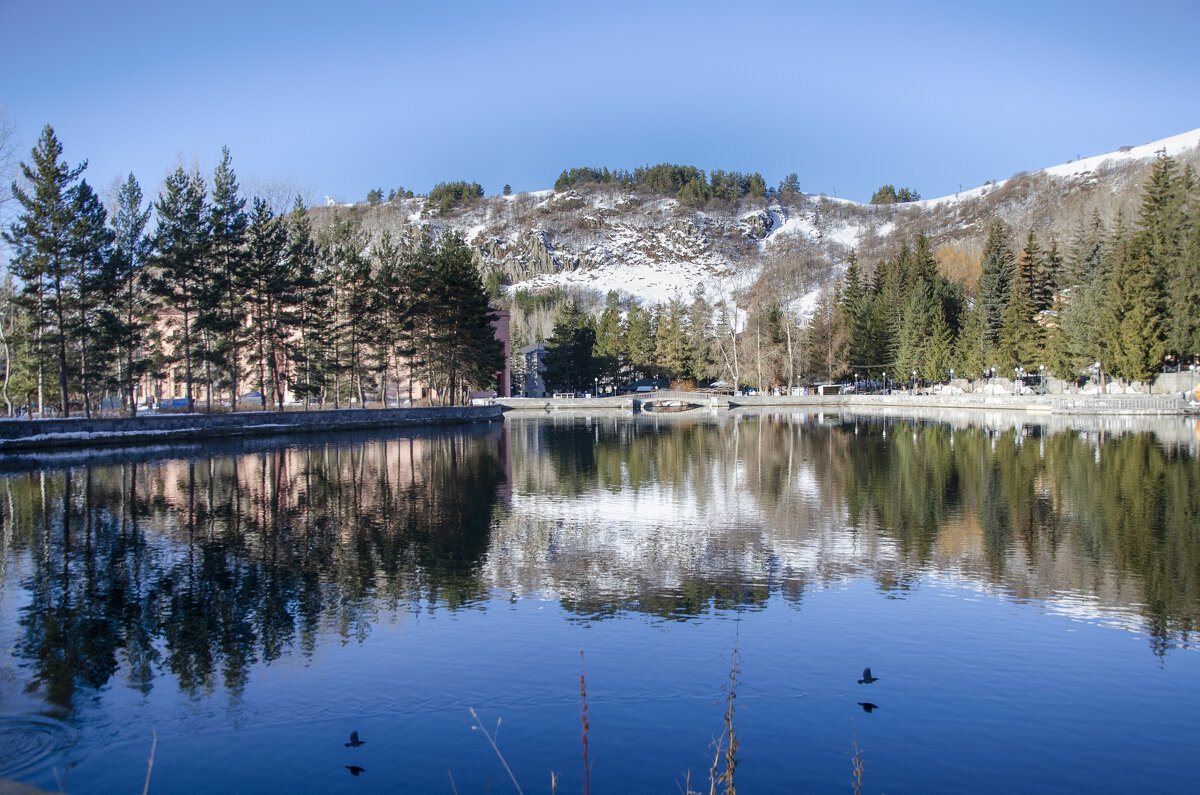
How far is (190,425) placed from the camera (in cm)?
4559

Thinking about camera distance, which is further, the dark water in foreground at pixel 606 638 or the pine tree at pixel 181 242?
the pine tree at pixel 181 242

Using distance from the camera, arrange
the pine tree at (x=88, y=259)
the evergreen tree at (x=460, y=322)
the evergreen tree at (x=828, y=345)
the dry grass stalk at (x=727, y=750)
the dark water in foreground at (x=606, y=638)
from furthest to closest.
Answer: the evergreen tree at (x=828, y=345), the evergreen tree at (x=460, y=322), the pine tree at (x=88, y=259), the dark water in foreground at (x=606, y=638), the dry grass stalk at (x=727, y=750)

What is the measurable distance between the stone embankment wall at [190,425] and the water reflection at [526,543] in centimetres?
607

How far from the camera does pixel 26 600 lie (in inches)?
511

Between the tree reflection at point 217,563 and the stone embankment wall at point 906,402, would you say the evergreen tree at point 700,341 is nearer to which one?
the stone embankment wall at point 906,402

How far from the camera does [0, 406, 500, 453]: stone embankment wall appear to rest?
37.4 meters

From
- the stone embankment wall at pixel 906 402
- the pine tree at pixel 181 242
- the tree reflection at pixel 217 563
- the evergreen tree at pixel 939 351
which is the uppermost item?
the pine tree at pixel 181 242

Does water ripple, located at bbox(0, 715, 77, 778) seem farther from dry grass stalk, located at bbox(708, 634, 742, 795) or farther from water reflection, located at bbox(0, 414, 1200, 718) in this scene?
dry grass stalk, located at bbox(708, 634, 742, 795)

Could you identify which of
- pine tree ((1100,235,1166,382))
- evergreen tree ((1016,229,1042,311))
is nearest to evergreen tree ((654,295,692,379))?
evergreen tree ((1016,229,1042,311))

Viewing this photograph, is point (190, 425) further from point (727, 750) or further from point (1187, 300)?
point (1187, 300)

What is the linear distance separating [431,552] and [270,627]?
16.6 feet

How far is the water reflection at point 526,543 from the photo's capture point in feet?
38.5

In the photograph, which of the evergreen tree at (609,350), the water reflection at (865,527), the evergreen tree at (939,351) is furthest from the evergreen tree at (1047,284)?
the evergreen tree at (609,350)

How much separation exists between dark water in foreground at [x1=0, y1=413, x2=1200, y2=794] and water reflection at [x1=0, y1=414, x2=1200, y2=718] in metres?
0.10
